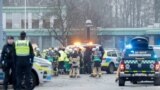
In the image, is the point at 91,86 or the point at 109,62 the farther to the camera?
the point at 109,62

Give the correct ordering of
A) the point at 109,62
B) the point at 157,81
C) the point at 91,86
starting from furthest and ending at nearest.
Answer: the point at 109,62, the point at 157,81, the point at 91,86

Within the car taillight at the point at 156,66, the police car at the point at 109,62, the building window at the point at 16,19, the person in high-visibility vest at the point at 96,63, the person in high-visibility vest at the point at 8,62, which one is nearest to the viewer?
the person in high-visibility vest at the point at 8,62

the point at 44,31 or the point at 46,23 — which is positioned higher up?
the point at 46,23

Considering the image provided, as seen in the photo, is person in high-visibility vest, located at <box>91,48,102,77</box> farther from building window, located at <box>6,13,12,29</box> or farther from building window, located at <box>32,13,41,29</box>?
building window, located at <box>6,13,12,29</box>

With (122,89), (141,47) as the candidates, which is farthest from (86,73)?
(122,89)

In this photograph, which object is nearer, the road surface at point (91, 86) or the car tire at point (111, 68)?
the road surface at point (91, 86)

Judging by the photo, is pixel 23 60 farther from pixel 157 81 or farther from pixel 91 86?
pixel 157 81

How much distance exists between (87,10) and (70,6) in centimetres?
402

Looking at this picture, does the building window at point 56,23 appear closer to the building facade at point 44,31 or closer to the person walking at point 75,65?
the building facade at point 44,31

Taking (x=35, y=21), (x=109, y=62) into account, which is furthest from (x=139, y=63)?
(x=35, y=21)

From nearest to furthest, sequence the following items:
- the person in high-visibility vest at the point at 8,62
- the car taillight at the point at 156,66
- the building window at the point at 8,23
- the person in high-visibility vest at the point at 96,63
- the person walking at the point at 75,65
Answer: the person in high-visibility vest at the point at 8,62 < the car taillight at the point at 156,66 < the person in high-visibility vest at the point at 96,63 < the person walking at the point at 75,65 < the building window at the point at 8,23

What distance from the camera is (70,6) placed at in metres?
67.3

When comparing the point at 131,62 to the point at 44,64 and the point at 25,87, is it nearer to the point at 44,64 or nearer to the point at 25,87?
the point at 44,64

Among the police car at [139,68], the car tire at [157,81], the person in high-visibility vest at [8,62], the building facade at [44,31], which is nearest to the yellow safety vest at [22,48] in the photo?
A: the person in high-visibility vest at [8,62]
